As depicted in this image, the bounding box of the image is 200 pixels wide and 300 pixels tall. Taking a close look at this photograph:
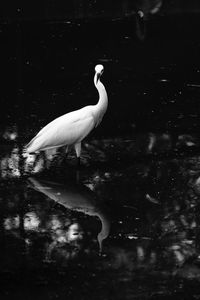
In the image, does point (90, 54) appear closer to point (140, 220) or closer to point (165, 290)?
point (140, 220)

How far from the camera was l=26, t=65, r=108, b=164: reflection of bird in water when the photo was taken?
8672 mm

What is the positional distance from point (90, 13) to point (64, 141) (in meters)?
9.69

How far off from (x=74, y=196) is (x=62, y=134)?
96 cm

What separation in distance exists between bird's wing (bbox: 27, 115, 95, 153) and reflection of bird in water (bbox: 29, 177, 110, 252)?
453 mm

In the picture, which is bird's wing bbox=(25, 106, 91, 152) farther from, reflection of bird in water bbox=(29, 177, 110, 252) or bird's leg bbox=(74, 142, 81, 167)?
reflection of bird in water bbox=(29, 177, 110, 252)

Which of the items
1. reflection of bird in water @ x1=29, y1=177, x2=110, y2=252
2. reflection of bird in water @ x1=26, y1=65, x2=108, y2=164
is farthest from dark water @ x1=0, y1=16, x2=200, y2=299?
reflection of bird in water @ x1=26, y1=65, x2=108, y2=164

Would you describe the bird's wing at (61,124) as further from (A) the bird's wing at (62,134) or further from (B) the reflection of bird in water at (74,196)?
(B) the reflection of bird in water at (74,196)

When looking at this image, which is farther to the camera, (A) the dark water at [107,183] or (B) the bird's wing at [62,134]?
(B) the bird's wing at [62,134]

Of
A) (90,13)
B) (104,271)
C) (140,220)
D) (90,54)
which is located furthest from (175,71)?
(104,271)

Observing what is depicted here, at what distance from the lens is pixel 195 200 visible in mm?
7895

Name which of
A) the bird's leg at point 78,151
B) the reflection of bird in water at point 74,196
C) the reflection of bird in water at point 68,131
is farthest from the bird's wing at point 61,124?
the reflection of bird in water at point 74,196

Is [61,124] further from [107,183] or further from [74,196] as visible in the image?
[74,196]

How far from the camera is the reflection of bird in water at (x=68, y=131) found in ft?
28.5

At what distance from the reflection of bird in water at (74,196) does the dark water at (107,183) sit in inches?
0.4
